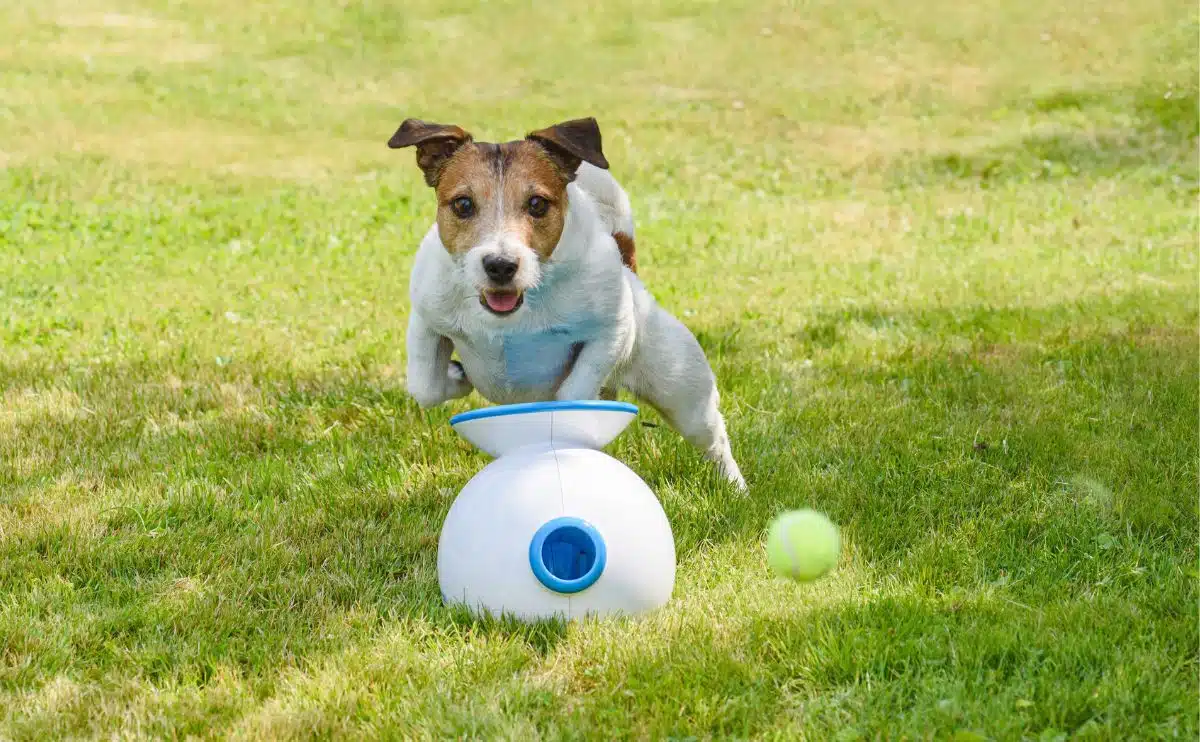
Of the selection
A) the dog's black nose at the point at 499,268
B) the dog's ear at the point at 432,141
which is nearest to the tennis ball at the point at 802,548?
the dog's black nose at the point at 499,268

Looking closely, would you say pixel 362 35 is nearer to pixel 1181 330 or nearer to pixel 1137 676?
pixel 1181 330

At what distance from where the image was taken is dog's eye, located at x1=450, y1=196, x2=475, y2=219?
15.3ft

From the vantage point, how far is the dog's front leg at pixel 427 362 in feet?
16.7

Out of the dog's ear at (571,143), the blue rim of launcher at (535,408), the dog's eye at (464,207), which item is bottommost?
the blue rim of launcher at (535,408)

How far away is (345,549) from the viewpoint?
16.1 feet

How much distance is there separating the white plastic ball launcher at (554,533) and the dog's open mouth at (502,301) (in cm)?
43

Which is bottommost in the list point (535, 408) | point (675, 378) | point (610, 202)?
point (675, 378)

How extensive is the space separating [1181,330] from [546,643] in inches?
238

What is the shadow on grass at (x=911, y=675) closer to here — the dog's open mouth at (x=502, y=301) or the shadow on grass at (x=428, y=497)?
the shadow on grass at (x=428, y=497)

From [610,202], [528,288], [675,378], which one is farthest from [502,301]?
[610,202]

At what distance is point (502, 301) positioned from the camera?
449 cm

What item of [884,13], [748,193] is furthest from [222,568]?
[884,13]

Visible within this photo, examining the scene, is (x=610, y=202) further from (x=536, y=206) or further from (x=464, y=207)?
(x=464, y=207)

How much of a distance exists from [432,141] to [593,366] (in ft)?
3.63
